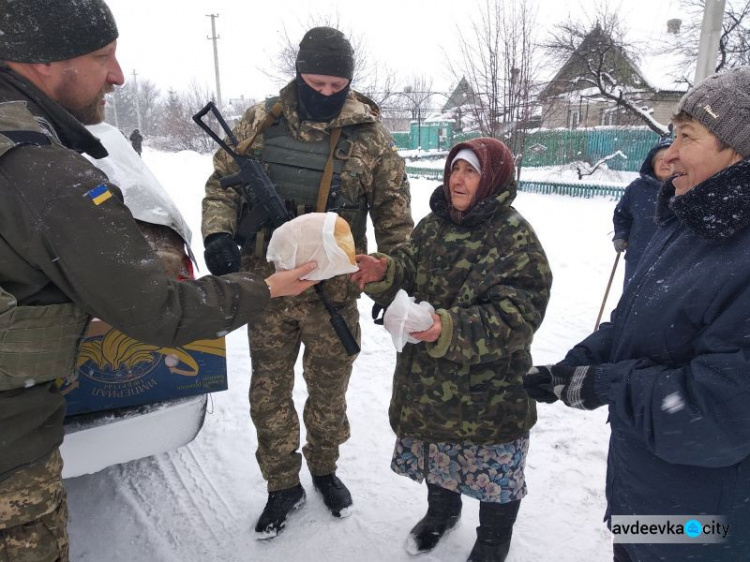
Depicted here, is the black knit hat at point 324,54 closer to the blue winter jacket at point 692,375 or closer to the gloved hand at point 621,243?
the blue winter jacket at point 692,375

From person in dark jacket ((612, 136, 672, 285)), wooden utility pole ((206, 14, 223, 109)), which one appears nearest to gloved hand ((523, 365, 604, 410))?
person in dark jacket ((612, 136, 672, 285))

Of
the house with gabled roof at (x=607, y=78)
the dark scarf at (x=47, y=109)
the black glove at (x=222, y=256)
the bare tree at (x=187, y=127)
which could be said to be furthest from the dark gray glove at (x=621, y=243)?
the bare tree at (x=187, y=127)

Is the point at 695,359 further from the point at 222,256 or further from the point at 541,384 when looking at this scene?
the point at 222,256

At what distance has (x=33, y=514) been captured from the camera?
4.83 ft

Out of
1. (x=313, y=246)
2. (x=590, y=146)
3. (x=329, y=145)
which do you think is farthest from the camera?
(x=590, y=146)

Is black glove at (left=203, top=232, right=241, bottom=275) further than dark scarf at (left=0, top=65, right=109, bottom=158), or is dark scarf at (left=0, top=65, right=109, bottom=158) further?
black glove at (left=203, top=232, right=241, bottom=275)

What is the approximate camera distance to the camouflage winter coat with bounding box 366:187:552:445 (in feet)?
6.21

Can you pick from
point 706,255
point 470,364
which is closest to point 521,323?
point 470,364

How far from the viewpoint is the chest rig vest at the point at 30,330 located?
50.1 inches

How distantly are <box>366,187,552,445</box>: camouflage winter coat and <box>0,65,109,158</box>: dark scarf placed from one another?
1173 mm

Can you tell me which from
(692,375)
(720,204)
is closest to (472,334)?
(692,375)

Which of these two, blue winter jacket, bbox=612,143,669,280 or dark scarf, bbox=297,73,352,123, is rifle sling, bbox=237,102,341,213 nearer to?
dark scarf, bbox=297,73,352,123

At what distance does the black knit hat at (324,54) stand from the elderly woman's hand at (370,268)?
883mm

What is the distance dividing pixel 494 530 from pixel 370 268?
123 cm
